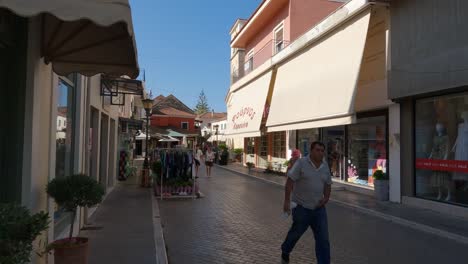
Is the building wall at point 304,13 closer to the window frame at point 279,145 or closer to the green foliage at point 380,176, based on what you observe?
the window frame at point 279,145

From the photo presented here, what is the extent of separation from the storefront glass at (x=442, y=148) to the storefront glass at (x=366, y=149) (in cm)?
237

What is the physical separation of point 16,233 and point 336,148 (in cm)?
1695

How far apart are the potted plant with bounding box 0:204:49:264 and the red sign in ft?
34.5

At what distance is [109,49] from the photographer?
4.66 metres

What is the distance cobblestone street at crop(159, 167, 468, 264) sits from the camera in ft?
23.1

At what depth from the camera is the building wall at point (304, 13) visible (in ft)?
75.9

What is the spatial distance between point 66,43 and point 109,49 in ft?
1.82

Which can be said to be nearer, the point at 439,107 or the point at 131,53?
the point at 131,53

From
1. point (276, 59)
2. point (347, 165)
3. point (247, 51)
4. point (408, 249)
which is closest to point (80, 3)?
point (408, 249)

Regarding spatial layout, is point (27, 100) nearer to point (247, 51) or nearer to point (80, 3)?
point (80, 3)

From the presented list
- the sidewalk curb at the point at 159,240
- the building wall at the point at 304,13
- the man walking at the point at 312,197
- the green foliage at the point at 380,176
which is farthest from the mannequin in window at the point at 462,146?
the building wall at the point at 304,13

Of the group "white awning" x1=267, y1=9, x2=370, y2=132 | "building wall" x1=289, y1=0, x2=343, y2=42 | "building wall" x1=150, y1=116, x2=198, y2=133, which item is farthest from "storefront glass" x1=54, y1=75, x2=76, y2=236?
"building wall" x1=150, y1=116, x2=198, y2=133

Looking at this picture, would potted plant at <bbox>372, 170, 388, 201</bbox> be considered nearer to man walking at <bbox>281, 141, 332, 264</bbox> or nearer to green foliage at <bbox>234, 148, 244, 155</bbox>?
man walking at <bbox>281, 141, 332, 264</bbox>

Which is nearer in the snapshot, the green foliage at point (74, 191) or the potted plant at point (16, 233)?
the potted plant at point (16, 233)
